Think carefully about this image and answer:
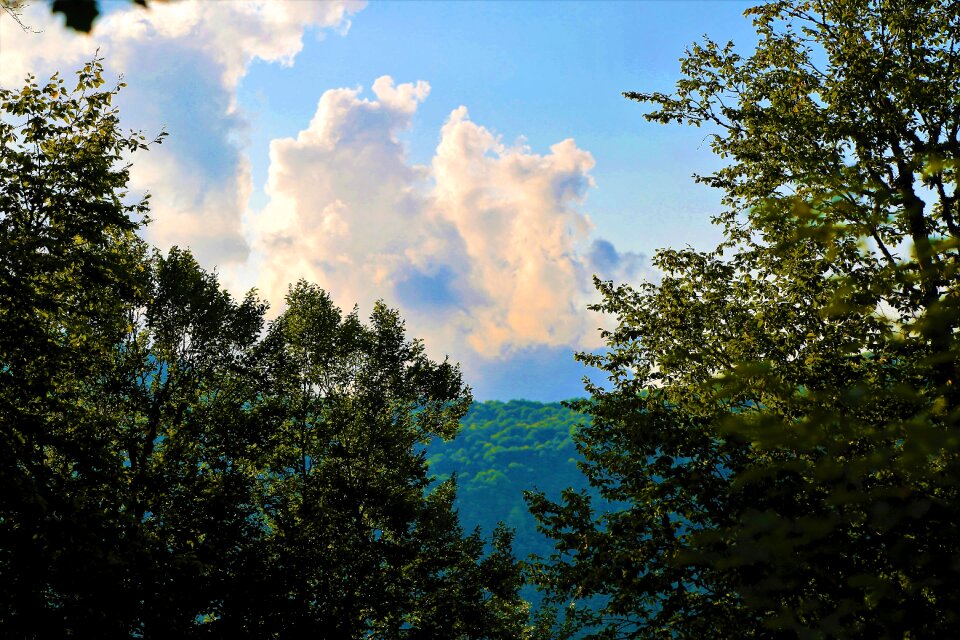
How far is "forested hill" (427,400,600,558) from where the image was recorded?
160 meters

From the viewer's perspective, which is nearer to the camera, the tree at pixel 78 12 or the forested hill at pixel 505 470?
the tree at pixel 78 12

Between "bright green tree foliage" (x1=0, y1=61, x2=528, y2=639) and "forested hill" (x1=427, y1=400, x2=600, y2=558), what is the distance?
12756cm

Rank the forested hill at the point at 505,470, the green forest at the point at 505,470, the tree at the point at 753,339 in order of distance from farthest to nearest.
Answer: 1. the forested hill at the point at 505,470
2. the green forest at the point at 505,470
3. the tree at the point at 753,339

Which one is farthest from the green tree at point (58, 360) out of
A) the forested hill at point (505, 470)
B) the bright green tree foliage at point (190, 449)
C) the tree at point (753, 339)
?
the forested hill at point (505, 470)

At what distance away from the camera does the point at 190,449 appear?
72.4ft

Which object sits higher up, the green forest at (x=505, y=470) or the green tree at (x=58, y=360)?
the green forest at (x=505, y=470)

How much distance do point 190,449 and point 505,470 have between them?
161902 mm

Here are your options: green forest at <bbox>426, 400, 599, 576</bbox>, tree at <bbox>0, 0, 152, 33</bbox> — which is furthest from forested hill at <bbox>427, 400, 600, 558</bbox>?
tree at <bbox>0, 0, 152, 33</bbox>

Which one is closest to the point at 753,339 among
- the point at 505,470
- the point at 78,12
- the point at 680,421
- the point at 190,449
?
the point at 680,421

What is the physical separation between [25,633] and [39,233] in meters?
7.20

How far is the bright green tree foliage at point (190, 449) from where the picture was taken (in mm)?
11734

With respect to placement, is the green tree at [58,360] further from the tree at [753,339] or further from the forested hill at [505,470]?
the forested hill at [505,470]

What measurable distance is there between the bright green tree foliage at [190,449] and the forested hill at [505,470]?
12756 centimetres

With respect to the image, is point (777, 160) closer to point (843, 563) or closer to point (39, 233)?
point (843, 563)
